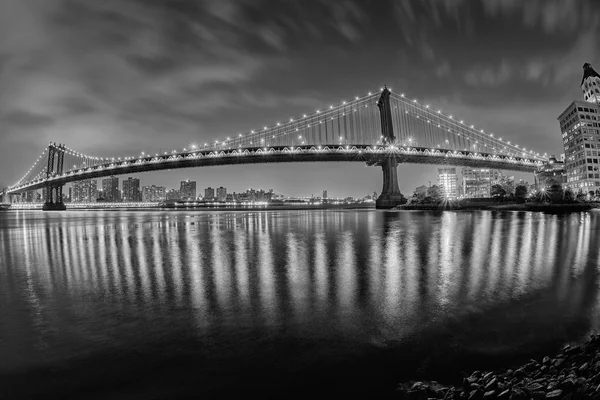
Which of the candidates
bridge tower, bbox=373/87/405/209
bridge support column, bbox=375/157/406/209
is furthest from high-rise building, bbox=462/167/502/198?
bridge support column, bbox=375/157/406/209

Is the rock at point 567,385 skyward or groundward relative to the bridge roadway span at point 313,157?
groundward

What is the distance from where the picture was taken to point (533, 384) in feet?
11.8

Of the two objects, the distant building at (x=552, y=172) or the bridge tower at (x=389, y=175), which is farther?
the distant building at (x=552, y=172)

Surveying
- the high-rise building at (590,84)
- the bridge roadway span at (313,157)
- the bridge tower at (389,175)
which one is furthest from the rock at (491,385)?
the high-rise building at (590,84)

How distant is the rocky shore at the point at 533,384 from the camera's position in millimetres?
3396

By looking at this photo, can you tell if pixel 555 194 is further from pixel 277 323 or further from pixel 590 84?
pixel 590 84

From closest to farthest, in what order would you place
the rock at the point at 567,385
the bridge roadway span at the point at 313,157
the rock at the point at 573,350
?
the rock at the point at 567,385 → the rock at the point at 573,350 → the bridge roadway span at the point at 313,157

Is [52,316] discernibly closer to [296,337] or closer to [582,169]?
[296,337]

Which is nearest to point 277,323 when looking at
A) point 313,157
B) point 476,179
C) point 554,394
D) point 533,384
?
point 533,384

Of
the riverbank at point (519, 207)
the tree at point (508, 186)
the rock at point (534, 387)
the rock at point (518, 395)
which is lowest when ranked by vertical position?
the riverbank at point (519, 207)

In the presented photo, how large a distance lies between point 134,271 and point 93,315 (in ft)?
13.5

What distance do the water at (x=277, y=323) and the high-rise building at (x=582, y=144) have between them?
96.5 m

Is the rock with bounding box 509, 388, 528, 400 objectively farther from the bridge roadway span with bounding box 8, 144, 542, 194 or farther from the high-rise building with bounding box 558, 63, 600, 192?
the high-rise building with bounding box 558, 63, 600, 192

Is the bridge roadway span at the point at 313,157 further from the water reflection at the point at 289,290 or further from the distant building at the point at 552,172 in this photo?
the water reflection at the point at 289,290
